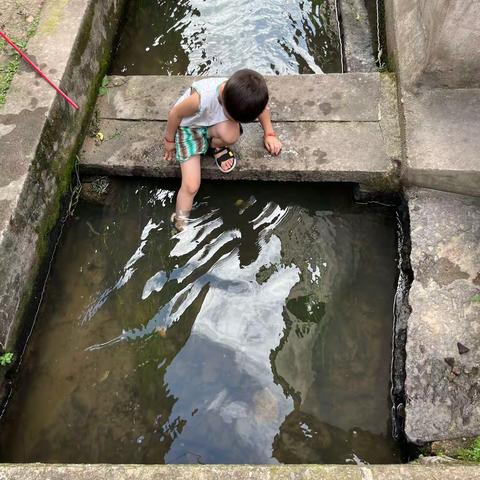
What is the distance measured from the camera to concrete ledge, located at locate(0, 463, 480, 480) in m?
1.86

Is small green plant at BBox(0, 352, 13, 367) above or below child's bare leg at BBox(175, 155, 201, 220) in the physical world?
below

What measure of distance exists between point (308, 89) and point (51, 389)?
2.64 metres

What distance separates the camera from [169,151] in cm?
317

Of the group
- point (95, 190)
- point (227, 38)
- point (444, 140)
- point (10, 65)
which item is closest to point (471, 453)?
point (444, 140)

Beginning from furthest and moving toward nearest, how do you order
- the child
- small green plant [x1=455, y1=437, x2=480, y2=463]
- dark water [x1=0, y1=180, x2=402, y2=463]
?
the child
dark water [x1=0, y1=180, x2=402, y2=463]
small green plant [x1=455, y1=437, x2=480, y2=463]

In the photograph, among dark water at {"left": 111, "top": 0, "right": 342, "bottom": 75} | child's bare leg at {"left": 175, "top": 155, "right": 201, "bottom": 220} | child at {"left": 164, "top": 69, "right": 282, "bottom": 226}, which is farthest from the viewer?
dark water at {"left": 111, "top": 0, "right": 342, "bottom": 75}

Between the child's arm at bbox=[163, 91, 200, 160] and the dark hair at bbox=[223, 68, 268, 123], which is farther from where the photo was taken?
the child's arm at bbox=[163, 91, 200, 160]

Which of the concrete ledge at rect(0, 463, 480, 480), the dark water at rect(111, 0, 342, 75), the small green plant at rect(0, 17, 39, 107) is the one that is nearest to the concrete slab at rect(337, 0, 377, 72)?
A: the dark water at rect(111, 0, 342, 75)

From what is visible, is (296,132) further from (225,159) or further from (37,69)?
(37,69)

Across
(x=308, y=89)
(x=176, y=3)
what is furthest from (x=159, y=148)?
(x=176, y=3)

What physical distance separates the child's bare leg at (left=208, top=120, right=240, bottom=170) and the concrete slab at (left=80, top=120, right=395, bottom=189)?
0.11 metres

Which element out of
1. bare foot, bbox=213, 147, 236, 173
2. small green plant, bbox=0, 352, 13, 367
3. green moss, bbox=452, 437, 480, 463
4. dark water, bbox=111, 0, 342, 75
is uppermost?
dark water, bbox=111, 0, 342, 75

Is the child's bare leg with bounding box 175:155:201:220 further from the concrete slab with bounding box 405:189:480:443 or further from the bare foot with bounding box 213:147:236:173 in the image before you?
the concrete slab with bounding box 405:189:480:443

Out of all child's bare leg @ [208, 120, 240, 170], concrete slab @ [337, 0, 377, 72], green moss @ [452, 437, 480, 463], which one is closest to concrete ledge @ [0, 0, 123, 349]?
child's bare leg @ [208, 120, 240, 170]
